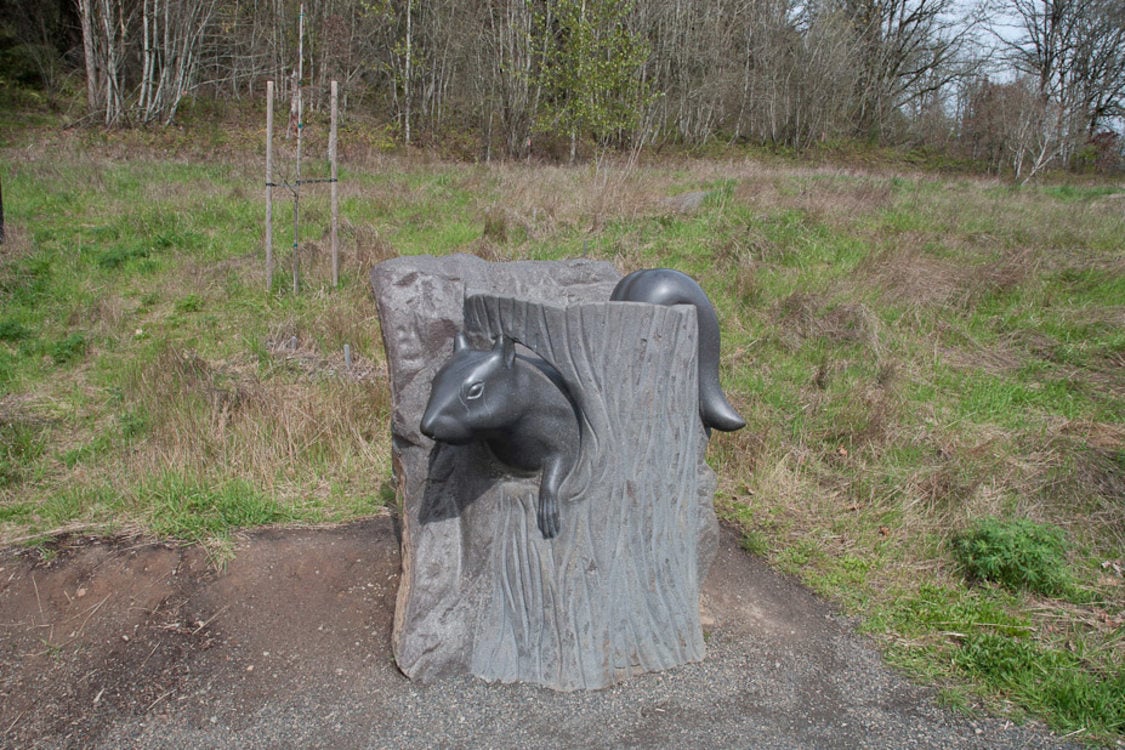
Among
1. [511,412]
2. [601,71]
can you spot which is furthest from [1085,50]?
[511,412]

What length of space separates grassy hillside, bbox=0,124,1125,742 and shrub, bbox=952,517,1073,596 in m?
0.01

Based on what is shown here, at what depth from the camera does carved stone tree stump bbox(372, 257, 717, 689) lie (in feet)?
8.21

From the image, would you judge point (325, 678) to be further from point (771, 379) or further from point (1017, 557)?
point (771, 379)

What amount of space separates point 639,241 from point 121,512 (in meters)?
5.90

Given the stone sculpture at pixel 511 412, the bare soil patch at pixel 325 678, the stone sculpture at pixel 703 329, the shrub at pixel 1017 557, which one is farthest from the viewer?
the shrub at pixel 1017 557

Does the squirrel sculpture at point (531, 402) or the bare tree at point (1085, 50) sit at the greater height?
the bare tree at point (1085, 50)

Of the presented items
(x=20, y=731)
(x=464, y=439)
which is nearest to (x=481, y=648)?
(x=464, y=439)

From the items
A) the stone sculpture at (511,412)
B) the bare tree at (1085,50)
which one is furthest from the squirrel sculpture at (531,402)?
the bare tree at (1085,50)

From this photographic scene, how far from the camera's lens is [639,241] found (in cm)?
815

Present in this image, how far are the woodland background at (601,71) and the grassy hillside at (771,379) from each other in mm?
4737

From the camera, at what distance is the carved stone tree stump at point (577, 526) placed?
250 cm

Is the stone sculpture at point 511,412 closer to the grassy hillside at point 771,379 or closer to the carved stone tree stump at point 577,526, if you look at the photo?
the carved stone tree stump at point 577,526

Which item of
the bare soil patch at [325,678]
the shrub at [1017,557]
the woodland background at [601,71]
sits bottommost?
the bare soil patch at [325,678]

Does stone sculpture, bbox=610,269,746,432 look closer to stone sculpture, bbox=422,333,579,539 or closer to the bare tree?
stone sculpture, bbox=422,333,579,539
